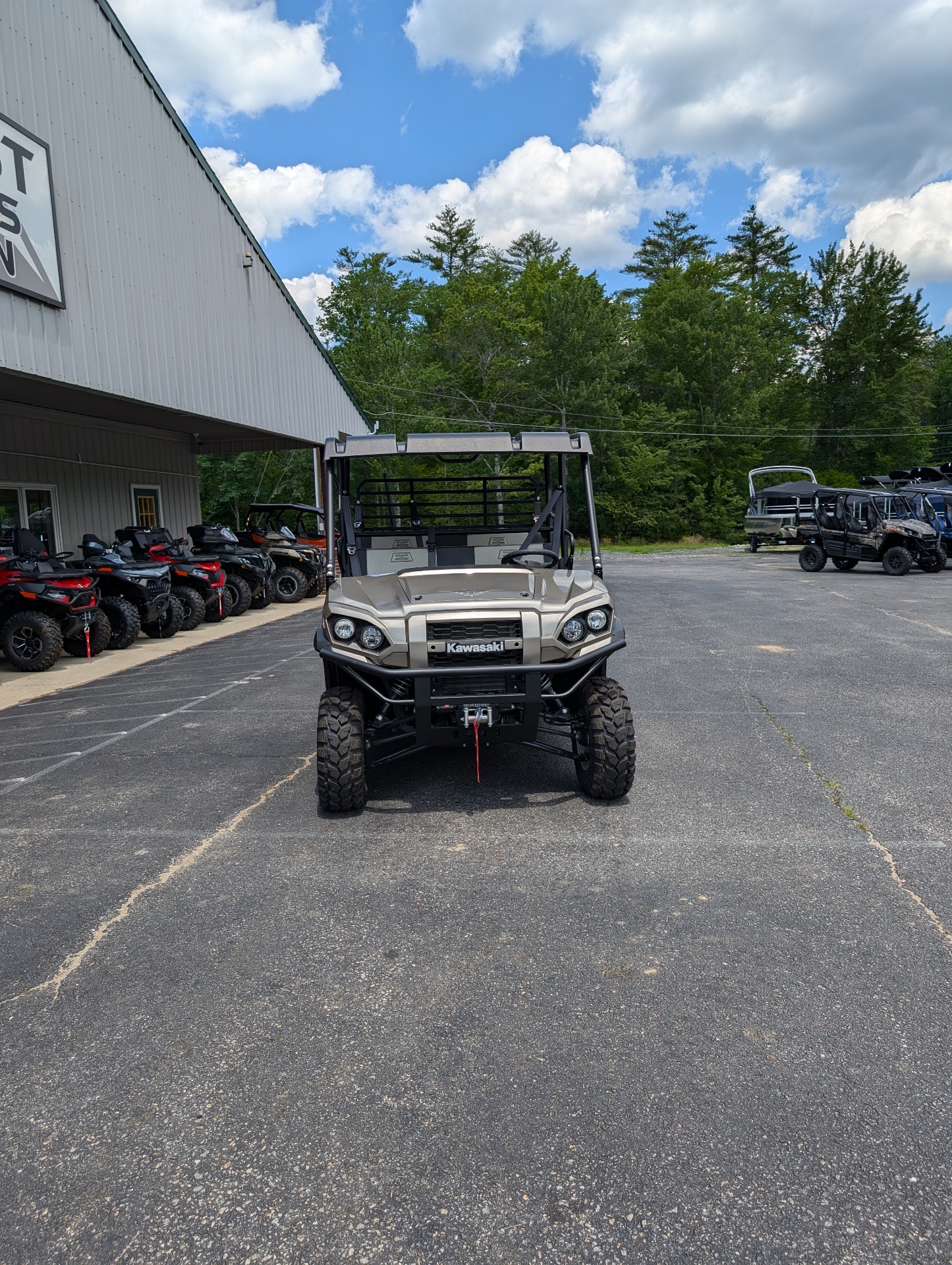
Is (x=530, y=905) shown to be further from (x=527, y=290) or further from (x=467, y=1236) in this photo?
(x=527, y=290)

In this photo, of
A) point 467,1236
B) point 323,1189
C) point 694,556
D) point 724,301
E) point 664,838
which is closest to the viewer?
point 467,1236

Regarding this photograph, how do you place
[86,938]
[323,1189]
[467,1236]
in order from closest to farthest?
[467,1236] < [323,1189] < [86,938]

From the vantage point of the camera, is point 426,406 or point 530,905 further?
point 426,406

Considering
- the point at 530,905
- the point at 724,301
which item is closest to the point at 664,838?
the point at 530,905

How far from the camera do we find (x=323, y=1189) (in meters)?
2.13

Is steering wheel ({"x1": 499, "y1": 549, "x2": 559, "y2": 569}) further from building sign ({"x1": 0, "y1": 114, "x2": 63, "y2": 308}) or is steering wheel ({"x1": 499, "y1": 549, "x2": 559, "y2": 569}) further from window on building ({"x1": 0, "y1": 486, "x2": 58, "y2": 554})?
window on building ({"x1": 0, "y1": 486, "x2": 58, "y2": 554})

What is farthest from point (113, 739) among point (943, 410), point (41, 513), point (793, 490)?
point (943, 410)

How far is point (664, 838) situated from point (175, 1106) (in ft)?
8.43

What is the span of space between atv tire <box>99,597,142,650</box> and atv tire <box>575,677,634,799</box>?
Answer: 807cm

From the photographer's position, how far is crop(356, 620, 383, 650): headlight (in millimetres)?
4457

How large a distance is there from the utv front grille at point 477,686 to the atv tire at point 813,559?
742 inches

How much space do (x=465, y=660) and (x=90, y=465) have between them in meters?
14.3

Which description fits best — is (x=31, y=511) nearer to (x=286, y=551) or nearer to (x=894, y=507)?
(x=286, y=551)

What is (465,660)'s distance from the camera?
4.41 m
